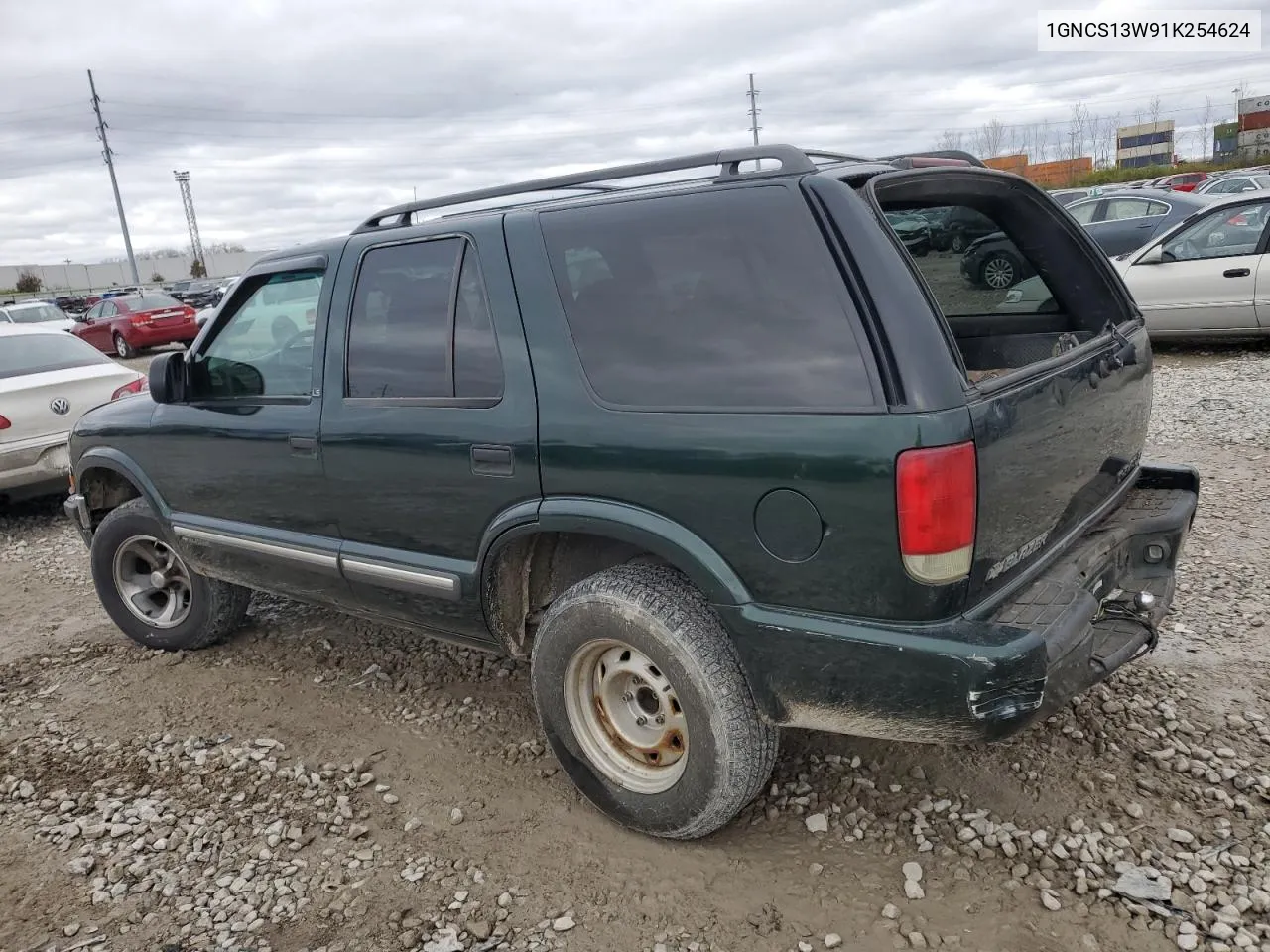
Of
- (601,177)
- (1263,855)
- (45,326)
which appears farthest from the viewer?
(45,326)

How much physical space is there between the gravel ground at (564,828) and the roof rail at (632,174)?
6.29 feet

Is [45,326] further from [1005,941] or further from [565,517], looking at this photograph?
[1005,941]

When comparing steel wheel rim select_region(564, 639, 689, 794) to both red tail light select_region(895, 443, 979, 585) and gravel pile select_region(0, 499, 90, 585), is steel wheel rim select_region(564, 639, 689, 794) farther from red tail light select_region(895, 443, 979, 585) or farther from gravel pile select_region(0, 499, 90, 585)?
gravel pile select_region(0, 499, 90, 585)

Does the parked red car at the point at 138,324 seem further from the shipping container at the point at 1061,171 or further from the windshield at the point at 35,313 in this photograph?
the shipping container at the point at 1061,171

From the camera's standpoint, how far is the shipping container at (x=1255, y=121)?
182 ft

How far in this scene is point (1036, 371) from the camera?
2.53 meters

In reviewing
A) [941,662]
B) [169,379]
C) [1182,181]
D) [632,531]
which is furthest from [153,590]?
[1182,181]

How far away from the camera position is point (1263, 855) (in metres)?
2.55

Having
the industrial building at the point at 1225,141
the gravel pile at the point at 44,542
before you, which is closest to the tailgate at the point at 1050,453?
the gravel pile at the point at 44,542

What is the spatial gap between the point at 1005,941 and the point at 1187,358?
8.72 m

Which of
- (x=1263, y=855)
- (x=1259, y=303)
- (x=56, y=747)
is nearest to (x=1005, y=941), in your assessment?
(x=1263, y=855)

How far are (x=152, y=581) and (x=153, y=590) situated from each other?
0.07 m

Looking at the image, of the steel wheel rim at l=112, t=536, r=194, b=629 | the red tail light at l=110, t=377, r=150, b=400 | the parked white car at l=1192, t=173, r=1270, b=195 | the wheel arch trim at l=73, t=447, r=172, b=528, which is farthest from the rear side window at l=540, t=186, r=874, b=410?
the parked white car at l=1192, t=173, r=1270, b=195

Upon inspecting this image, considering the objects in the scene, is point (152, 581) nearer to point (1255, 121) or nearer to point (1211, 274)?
point (1211, 274)
